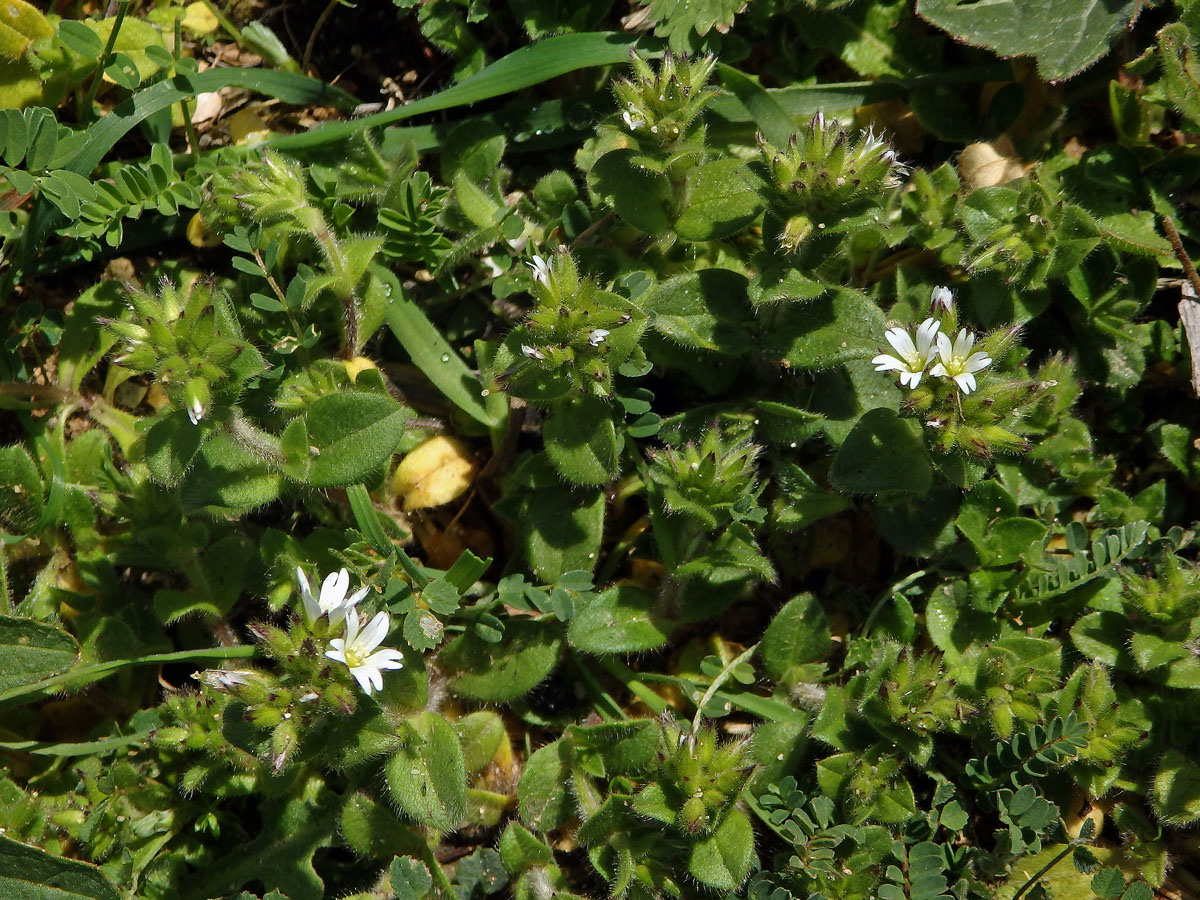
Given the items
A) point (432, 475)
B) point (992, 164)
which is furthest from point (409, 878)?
point (992, 164)

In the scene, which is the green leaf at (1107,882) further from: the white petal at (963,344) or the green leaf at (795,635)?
the white petal at (963,344)

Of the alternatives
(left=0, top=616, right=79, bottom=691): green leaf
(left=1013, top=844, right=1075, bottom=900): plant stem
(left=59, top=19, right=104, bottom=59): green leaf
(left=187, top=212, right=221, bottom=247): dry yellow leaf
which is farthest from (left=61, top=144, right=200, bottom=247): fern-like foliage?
(left=1013, top=844, right=1075, bottom=900): plant stem

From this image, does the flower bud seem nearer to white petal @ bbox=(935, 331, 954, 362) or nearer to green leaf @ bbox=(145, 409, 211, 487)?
green leaf @ bbox=(145, 409, 211, 487)

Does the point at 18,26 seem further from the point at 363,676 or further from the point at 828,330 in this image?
the point at 828,330

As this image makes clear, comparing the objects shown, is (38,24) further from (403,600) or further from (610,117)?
(403,600)

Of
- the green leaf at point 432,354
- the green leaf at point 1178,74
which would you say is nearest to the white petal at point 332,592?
the green leaf at point 432,354

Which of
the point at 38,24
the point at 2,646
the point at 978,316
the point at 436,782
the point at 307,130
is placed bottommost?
the point at 436,782

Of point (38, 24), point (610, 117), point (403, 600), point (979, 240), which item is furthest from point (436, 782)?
point (38, 24)
